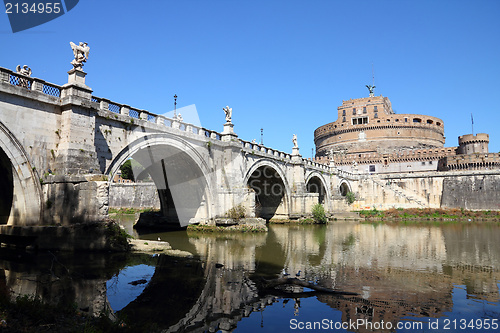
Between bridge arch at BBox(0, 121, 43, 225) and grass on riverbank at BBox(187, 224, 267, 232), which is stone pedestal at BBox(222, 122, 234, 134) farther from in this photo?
bridge arch at BBox(0, 121, 43, 225)

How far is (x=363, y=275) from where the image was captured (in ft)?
37.6

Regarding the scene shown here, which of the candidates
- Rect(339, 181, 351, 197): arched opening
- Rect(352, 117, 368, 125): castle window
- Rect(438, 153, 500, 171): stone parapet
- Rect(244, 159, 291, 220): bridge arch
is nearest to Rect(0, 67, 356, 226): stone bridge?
Rect(244, 159, 291, 220): bridge arch

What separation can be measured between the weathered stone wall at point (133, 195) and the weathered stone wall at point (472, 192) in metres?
44.1

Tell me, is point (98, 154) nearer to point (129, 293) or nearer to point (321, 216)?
point (129, 293)

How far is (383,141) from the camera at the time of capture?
235ft

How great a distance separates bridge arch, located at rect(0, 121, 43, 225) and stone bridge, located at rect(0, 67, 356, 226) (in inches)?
1.4

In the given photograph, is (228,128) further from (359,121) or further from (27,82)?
(359,121)

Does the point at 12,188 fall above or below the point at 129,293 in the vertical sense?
above

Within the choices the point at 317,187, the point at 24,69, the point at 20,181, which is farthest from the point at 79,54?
the point at 317,187

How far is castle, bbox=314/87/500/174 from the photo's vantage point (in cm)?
6081

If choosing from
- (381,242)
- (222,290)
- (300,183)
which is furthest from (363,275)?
(300,183)

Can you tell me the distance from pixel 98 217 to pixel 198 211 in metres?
13.0

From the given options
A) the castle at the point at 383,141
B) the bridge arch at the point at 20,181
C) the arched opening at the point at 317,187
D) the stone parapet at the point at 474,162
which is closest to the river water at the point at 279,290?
the bridge arch at the point at 20,181

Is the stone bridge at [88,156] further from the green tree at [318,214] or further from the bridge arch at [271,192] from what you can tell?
the green tree at [318,214]
